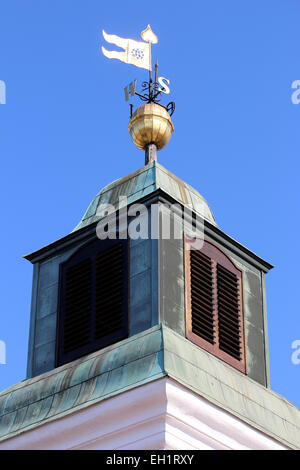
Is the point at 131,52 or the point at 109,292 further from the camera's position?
the point at 131,52

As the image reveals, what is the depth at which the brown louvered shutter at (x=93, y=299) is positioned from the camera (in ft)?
86.9

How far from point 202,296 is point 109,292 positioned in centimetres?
158

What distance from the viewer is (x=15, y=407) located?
87.0ft

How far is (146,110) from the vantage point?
2972 cm

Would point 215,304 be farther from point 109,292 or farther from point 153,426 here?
point 153,426

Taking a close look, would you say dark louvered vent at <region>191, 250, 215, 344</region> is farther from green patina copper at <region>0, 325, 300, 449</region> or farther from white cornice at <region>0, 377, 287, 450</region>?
white cornice at <region>0, 377, 287, 450</region>

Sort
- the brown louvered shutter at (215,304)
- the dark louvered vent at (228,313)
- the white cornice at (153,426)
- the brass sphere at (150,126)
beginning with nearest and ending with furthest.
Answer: the white cornice at (153,426) < the brown louvered shutter at (215,304) < the dark louvered vent at (228,313) < the brass sphere at (150,126)

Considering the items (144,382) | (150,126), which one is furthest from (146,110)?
(144,382)

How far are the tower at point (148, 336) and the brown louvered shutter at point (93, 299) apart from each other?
23 mm

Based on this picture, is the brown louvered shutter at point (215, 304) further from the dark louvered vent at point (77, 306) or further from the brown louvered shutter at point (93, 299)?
the dark louvered vent at point (77, 306)

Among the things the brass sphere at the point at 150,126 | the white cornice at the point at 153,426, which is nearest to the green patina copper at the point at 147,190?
the brass sphere at the point at 150,126

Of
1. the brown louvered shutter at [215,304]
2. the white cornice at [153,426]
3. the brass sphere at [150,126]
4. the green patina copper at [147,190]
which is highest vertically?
the brass sphere at [150,126]

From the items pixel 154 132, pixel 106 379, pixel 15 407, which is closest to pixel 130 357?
pixel 106 379
